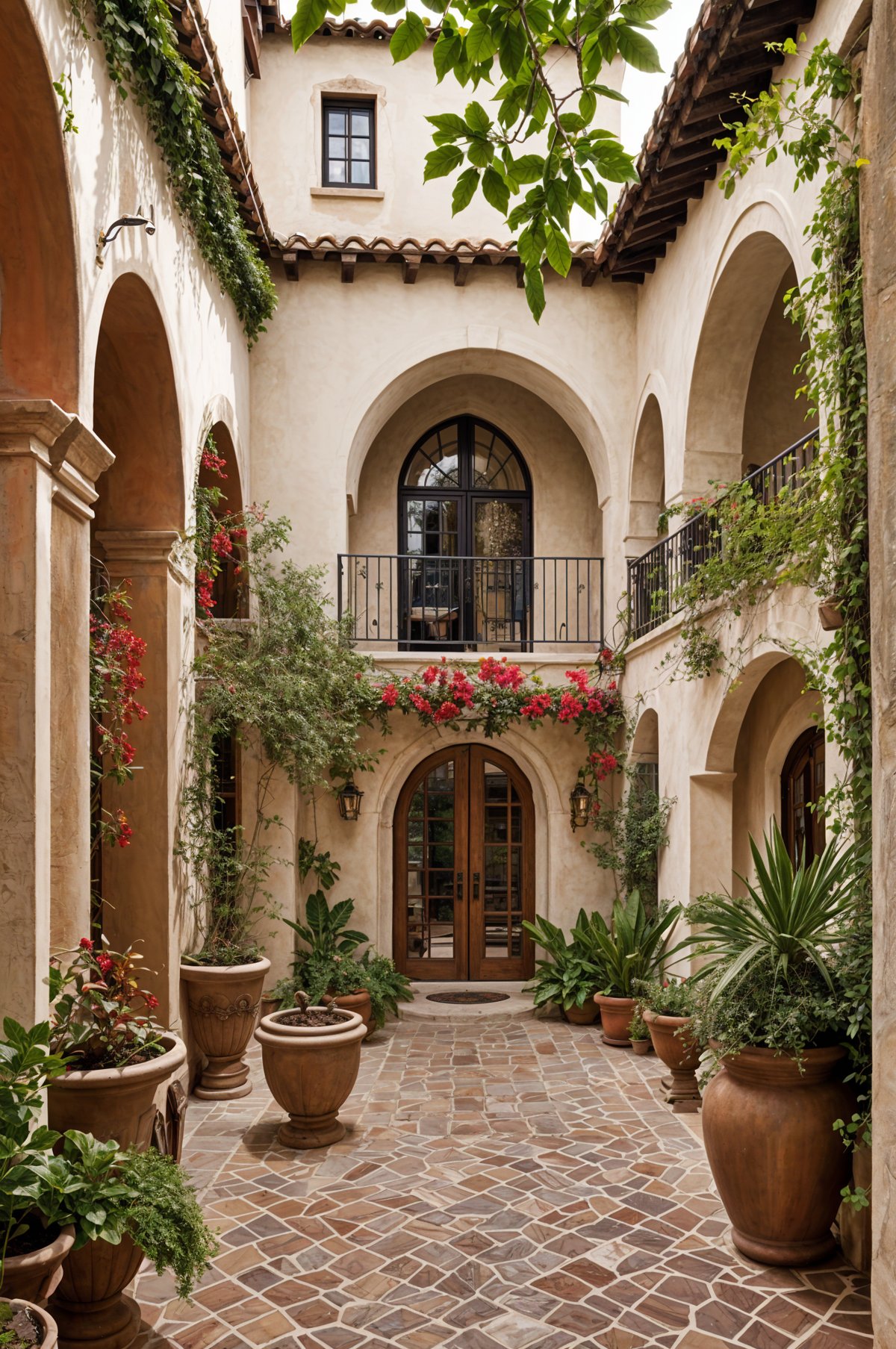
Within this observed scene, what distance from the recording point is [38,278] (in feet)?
15.1

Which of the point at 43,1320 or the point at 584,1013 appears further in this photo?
the point at 584,1013

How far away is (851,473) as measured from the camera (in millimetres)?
4922

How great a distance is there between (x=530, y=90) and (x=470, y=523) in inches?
387

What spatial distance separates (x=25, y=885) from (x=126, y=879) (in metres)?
2.59

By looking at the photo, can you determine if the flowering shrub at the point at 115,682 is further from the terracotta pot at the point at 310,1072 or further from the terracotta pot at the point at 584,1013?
the terracotta pot at the point at 584,1013

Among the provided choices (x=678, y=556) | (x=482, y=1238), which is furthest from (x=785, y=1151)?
(x=678, y=556)

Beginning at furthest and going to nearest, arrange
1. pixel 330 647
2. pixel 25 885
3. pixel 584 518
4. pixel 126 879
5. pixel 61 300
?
pixel 584 518 < pixel 330 647 < pixel 126 879 < pixel 61 300 < pixel 25 885

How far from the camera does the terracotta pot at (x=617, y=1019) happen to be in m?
8.91

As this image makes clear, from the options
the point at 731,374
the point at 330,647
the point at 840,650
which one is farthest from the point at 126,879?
the point at 731,374

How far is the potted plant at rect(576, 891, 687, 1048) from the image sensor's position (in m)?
8.94

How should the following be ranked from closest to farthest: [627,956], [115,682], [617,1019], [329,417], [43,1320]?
[43,1320], [115,682], [617,1019], [627,956], [329,417]

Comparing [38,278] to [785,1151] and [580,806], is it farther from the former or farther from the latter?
[580,806]

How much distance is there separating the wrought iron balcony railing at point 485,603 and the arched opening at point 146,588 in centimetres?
491

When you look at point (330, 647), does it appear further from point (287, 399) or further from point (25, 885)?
point (25, 885)
